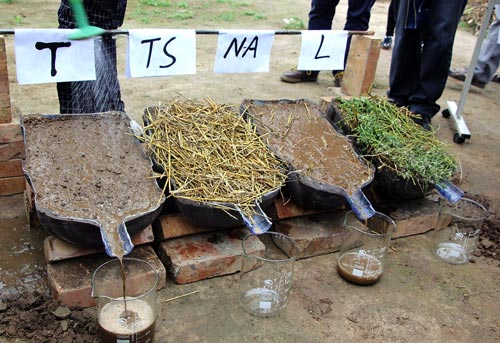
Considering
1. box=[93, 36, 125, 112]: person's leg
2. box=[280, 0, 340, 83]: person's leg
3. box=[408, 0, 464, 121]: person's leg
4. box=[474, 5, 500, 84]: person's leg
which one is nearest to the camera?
box=[93, 36, 125, 112]: person's leg

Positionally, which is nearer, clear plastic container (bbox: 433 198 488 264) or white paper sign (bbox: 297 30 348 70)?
clear plastic container (bbox: 433 198 488 264)

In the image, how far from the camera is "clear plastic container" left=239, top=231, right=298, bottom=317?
2316 millimetres

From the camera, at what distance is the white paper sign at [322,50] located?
3.40 m

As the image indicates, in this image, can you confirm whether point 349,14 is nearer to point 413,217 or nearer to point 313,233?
point 413,217

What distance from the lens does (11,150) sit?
2.85m

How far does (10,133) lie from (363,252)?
1994 millimetres

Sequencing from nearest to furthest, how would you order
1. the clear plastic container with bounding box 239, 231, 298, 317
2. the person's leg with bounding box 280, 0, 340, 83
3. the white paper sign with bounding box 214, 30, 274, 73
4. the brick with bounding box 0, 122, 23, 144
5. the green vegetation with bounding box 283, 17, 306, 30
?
the clear plastic container with bounding box 239, 231, 298, 317 < the brick with bounding box 0, 122, 23, 144 < the white paper sign with bounding box 214, 30, 274, 73 < the person's leg with bounding box 280, 0, 340, 83 < the green vegetation with bounding box 283, 17, 306, 30

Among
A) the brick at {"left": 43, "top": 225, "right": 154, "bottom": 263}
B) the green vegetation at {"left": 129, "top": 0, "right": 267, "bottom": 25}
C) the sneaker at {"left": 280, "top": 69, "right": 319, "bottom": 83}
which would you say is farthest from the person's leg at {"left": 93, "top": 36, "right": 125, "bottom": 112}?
the green vegetation at {"left": 129, "top": 0, "right": 267, "bottom": 25}

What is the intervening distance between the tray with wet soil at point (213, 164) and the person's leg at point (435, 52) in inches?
58.8

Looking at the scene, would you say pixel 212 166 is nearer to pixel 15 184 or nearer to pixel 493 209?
pixel 15 184

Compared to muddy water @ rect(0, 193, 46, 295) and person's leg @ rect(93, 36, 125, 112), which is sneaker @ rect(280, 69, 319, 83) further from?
muddy water @ rect(0, 193, 46, 295)

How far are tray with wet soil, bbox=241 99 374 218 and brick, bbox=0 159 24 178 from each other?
4.36 ft

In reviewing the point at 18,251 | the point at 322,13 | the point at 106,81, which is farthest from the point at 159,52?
the point at 322,13

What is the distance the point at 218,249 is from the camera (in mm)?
2520
